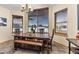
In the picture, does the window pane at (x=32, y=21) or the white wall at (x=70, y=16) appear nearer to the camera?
the white wall at (x=70, y=16)

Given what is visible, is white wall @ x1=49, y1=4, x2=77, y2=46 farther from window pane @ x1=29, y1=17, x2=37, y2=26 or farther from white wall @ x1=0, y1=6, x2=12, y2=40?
white wall @ x1=0, y1=6, x2=12, y2=40

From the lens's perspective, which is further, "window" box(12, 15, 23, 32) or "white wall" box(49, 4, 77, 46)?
"window" box(12, 15, 23, 32)

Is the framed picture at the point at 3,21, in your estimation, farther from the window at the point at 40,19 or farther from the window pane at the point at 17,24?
the window at the point at 40,19

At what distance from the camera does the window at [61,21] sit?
7.70 feet

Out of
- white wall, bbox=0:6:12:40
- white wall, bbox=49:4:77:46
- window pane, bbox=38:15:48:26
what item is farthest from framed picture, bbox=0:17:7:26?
white wall, bbox=49:4:77:46

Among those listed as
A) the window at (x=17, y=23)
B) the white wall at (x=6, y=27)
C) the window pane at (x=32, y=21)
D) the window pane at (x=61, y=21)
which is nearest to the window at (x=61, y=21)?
the window pane at (x=61, y=21)

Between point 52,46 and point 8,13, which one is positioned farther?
point 52,46

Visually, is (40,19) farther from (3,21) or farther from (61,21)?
(3,21)

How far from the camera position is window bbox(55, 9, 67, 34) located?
2.35 metres
